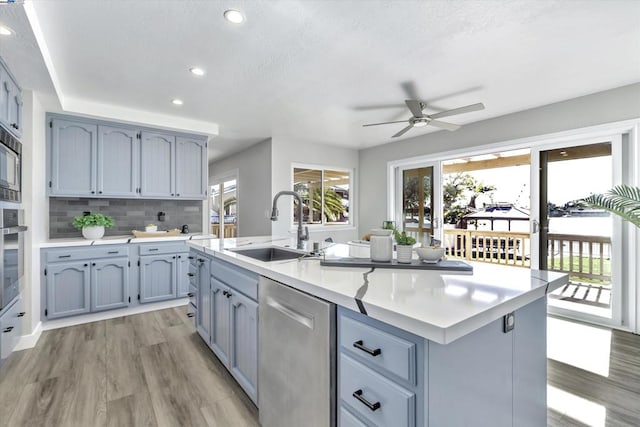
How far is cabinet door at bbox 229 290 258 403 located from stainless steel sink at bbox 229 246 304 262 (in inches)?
16.8

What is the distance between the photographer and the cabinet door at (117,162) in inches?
141

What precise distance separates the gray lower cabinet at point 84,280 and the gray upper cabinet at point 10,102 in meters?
1.25

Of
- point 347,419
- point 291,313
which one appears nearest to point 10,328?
point 291,313

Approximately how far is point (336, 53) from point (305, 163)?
2.95m

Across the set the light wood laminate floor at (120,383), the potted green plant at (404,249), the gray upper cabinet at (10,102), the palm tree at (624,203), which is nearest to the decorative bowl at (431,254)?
the potted green plant at (404,249)

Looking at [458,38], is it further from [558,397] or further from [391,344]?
[558,397]

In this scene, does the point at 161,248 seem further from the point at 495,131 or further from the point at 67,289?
the point at 495,131

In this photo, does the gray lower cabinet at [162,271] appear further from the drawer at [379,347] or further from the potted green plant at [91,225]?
the drawer at [379,347]

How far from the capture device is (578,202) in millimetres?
3434

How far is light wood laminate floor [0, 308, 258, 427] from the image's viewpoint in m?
1.72

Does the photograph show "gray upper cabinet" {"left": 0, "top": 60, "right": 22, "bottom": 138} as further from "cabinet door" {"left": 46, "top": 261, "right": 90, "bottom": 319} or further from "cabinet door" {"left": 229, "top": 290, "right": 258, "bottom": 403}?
"cabinet door" {"left": 229, "top": 290, "right": 258, "bottom": 403}

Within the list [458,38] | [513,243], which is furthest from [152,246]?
[513,243]

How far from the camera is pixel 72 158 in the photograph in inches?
134

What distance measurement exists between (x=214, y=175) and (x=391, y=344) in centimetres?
717
